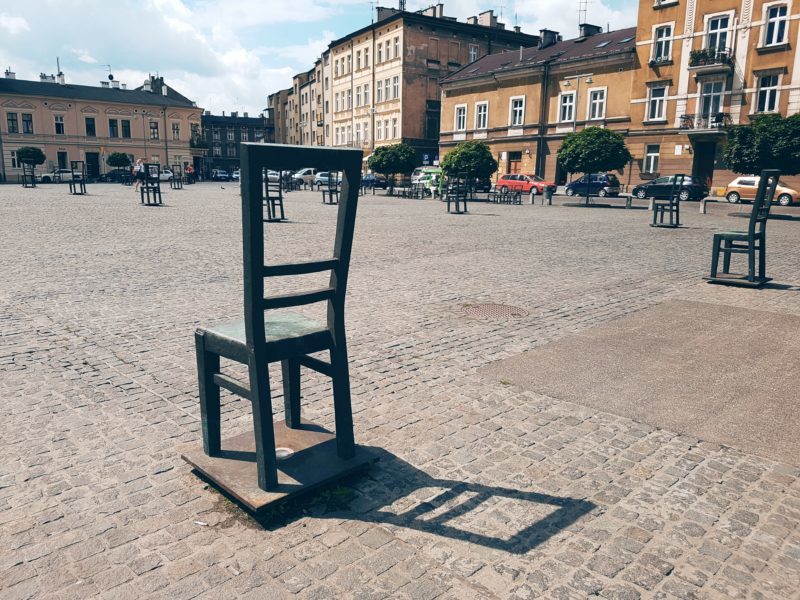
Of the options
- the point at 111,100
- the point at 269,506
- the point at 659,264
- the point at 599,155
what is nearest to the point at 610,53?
the point at 599,155

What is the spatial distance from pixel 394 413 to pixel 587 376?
179 cm

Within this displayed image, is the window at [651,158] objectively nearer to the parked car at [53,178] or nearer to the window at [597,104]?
the window at [597,104]

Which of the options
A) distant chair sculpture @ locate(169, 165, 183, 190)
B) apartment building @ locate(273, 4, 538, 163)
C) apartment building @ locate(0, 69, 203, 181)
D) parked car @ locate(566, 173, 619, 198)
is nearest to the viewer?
parked car @ locate(566, 173, 619, 198)

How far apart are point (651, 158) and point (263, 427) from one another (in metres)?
42.8

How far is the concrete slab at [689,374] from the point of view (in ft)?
13.9

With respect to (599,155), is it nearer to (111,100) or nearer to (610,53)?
(610,53)

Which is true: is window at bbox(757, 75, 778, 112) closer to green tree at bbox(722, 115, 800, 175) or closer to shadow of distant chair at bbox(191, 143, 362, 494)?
green tree at bbox(722, 115, 800, 175)

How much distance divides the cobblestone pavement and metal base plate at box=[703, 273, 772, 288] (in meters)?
2.91

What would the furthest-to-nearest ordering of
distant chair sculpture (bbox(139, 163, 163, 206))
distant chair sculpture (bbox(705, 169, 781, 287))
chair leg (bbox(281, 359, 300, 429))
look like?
distant chair sculpture (bbox(139, 163, 163, 206)) < distant chair sculpture (bbox(705, 169, 781, 287)) < chair leg (bbox(281, 359, 300, 429))

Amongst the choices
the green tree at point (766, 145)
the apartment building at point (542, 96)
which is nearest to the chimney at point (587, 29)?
the apartment building at point (542, 96)

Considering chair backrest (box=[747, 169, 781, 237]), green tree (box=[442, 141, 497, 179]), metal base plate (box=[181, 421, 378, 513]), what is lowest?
metal base plate (box=[181, 421, 378, 513])

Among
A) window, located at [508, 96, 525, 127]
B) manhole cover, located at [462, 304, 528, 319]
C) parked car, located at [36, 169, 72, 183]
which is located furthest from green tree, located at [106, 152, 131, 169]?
manhole cover, located at [462, 304, 528, 319]

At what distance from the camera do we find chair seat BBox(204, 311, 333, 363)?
3.13 meters

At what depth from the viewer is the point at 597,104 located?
44125mm
